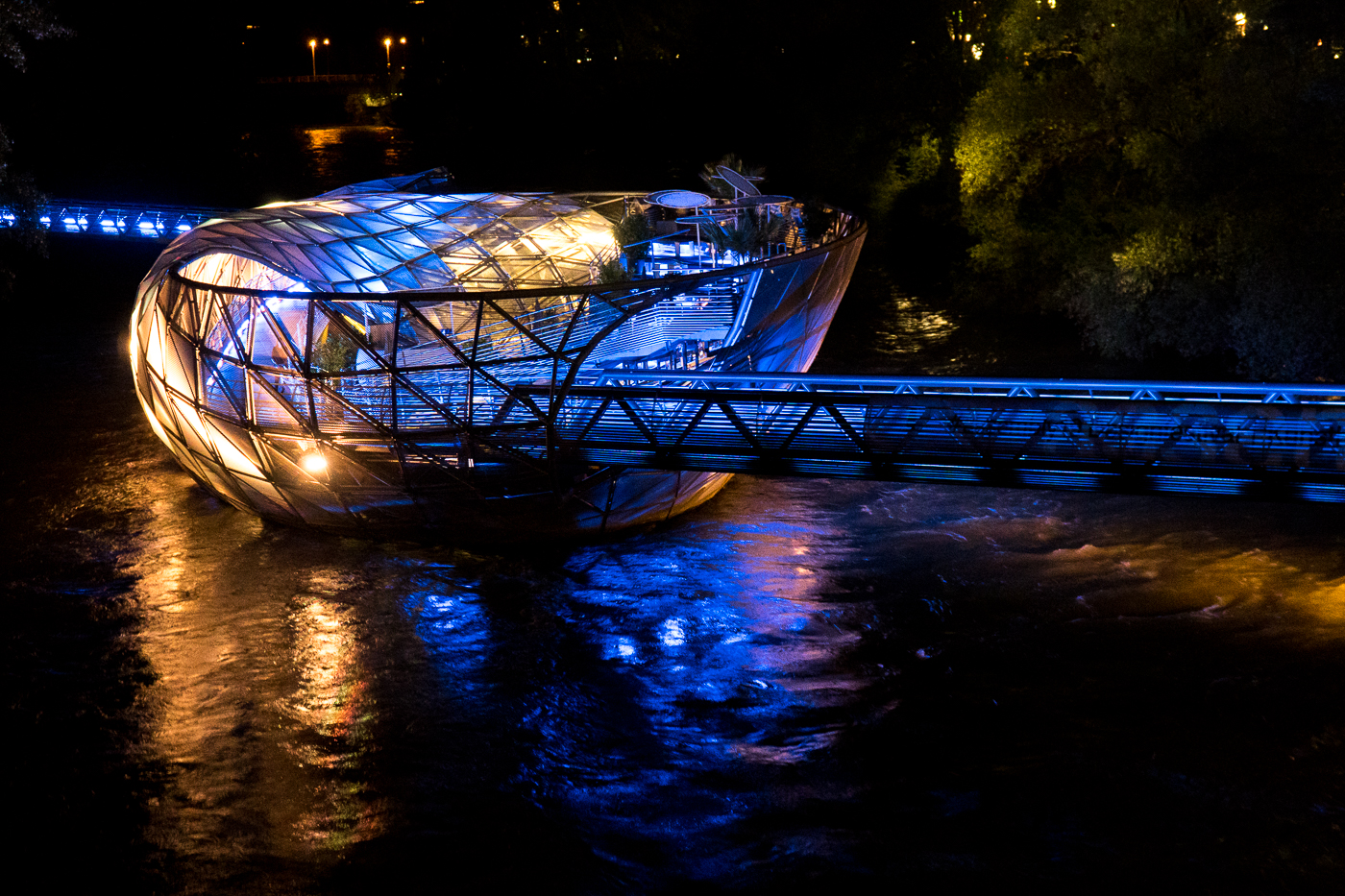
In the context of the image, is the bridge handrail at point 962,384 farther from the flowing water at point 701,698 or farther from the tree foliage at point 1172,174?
the tree foliage at point 1172,174

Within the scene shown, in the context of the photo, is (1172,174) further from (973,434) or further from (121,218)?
(121,218)

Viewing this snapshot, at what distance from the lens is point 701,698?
1124 cm

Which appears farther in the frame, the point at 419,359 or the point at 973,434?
the point at 419,359

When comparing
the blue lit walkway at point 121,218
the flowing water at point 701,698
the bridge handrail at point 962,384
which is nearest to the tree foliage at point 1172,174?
the bridge handrail at point 962,384

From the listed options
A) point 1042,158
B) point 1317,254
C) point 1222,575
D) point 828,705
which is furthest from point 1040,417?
point 1042,158

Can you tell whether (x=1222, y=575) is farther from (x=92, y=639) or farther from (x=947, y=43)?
(x=947, y=43)

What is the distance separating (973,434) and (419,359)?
696 cm

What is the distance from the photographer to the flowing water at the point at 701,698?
9133mm

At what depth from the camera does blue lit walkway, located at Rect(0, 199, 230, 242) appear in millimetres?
28656

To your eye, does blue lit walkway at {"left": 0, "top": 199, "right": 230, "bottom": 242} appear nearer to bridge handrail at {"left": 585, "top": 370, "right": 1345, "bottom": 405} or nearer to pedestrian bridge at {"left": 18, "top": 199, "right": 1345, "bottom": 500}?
pedestrian bridge at {"left": 18, "top": 199, "right": 1345, "bottom": 500}

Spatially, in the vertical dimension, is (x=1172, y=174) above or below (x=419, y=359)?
above

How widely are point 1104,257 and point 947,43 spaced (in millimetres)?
16707

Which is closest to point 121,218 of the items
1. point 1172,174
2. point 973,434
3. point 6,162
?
point 6,162

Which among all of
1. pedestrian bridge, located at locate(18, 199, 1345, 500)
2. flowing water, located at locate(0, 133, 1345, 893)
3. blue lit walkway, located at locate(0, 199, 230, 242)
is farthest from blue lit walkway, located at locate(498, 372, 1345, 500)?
blue lit walkway, located at locate(0, 199, 230, 242)
